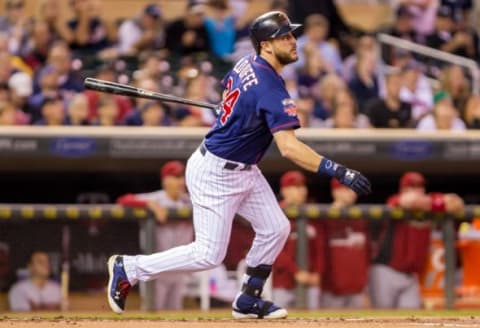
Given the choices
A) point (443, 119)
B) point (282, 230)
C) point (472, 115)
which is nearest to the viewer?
point (282, 230)

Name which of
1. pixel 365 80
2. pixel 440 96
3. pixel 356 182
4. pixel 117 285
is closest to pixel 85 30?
pixel 365 80

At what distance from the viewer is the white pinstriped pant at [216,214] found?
7258mm

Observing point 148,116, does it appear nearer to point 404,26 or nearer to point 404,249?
point 404,249

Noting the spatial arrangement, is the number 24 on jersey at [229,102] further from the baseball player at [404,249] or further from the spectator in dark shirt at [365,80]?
the spectator in dark shirt at [365,80]

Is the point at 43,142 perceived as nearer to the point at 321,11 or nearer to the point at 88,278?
the point at 88,278

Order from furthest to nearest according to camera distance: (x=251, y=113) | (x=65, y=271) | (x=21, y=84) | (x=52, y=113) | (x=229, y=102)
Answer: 1. (x=21, y=84)
2. (x=52, y=113)
3. (x=65, y=271)
4. (x=229, y=102)
5. (x=251, y=113)

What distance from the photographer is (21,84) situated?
38.0 ft

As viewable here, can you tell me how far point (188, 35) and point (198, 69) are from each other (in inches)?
31.7

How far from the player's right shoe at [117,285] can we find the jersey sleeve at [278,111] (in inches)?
49.8

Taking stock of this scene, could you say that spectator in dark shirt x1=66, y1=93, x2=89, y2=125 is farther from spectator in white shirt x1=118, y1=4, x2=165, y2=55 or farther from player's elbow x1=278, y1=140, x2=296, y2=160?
player's elbow x1=278, y1=140, x2=296, y2=160

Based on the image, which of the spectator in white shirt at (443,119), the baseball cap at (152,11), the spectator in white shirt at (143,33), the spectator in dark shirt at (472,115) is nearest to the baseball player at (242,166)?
the spectator in white shirt at (443,119)

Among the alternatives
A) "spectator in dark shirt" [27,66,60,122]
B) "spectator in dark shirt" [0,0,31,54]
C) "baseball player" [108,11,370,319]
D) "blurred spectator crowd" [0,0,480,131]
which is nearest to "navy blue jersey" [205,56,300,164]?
"baseball player" [108,11,370,319]

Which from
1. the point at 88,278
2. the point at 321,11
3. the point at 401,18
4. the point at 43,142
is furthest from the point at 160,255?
the point at 401,18

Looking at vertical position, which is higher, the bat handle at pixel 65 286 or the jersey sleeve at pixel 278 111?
the jersey sleeve at pixel 278 111
